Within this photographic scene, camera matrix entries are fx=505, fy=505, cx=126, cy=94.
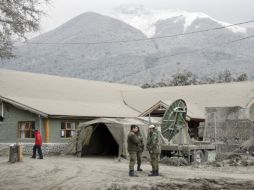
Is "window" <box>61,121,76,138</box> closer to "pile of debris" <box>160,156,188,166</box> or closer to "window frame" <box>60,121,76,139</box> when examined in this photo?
"window frame" <box>60,121,76,139</box>

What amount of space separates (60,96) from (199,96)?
34.8 feet

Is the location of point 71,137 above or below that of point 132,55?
below

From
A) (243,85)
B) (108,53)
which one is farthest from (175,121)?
(108,53)

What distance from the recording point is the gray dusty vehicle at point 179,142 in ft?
78.2

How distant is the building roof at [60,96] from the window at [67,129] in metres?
0.80

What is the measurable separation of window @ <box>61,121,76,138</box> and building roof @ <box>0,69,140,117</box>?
0.80 metres

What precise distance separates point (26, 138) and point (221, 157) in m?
11.8

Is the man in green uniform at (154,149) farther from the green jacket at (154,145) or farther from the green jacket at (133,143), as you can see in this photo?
the green jacket at (133,143)

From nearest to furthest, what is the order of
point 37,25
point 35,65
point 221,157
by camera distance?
point 37,25, point 221,157, point 35,65

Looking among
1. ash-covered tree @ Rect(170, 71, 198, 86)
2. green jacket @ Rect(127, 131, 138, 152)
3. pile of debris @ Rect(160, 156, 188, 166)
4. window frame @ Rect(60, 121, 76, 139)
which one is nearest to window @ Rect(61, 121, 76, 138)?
window frame @ Rect(60, 121, 76, 139)

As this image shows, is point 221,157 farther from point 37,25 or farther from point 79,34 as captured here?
point 79,34

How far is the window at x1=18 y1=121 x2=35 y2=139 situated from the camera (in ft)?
98.7

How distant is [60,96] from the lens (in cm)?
3416

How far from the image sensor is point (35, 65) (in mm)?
160875
